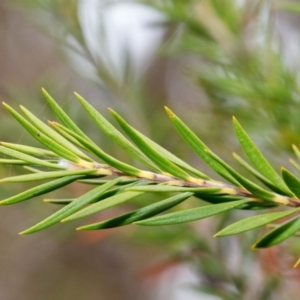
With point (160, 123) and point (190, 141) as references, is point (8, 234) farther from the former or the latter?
point (190, 141)

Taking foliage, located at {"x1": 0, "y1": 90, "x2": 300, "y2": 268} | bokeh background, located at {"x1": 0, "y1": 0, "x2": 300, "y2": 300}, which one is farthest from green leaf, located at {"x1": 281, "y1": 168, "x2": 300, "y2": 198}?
bokeh background, located at {"x1": 0, "y1": 0, "x2": 300, "y2": 300}

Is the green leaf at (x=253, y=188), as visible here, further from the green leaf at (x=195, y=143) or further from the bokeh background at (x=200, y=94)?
the bokeh background at (x=200, y=94)

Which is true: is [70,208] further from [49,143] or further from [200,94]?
[200,94]

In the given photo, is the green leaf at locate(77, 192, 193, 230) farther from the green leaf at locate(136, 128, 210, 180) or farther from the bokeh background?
the bokeh background

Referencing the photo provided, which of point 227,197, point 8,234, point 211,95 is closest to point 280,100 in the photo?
point 211,95

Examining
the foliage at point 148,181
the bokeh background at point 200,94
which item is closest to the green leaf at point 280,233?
the foliage at point 148,181

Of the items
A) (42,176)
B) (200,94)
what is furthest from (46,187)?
(200,94)
